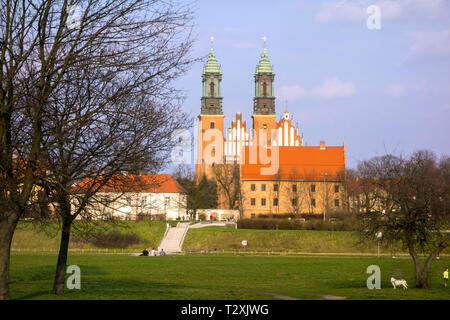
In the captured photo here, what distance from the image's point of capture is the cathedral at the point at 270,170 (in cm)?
8988

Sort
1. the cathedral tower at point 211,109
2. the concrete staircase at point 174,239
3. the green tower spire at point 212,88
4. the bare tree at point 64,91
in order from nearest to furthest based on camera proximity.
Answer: the bare tree at point 64,91
the concrete staircase at point 174,239
the cathedral tower at point 211,109
the green tower spire at point 212,88

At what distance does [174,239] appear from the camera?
62844 mm

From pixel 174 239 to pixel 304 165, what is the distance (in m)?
36.8

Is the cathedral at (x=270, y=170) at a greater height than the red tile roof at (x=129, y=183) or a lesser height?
greater

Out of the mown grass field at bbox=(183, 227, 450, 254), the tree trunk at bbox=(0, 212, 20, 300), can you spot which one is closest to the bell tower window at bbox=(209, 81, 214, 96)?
the mown grass field at bbox=(183, 227, 450, 254)

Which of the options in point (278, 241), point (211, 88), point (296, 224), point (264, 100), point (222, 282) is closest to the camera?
point (222, 282)

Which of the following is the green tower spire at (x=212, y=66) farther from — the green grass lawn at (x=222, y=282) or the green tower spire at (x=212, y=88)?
the green grass lawn at (x=222, y=282)

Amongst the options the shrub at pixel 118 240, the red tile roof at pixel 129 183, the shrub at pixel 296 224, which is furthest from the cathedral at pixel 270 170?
the red tile roof at pixel 129 183

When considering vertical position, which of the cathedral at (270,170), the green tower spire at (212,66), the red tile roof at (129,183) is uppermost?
the green tower spire at (212,66)

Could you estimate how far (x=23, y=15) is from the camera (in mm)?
12039

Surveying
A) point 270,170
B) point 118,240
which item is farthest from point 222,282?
point 270,170

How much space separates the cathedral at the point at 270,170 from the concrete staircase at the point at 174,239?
18.4 meters

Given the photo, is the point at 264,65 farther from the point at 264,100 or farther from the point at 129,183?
the point at 129,183

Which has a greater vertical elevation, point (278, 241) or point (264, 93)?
point (264, 93)
